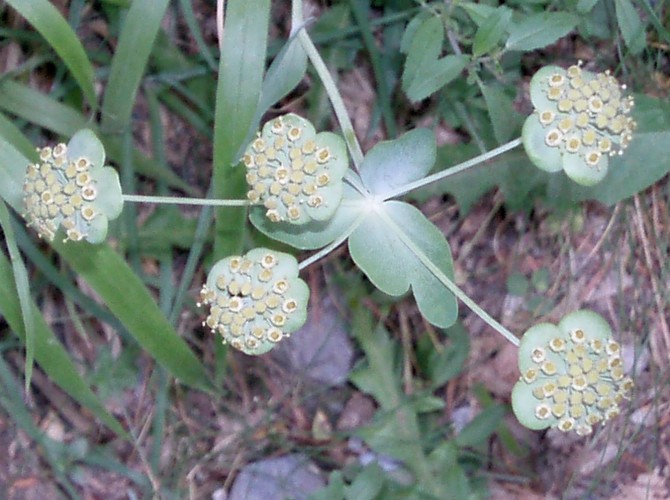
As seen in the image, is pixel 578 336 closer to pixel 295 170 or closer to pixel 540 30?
pixel 295 170

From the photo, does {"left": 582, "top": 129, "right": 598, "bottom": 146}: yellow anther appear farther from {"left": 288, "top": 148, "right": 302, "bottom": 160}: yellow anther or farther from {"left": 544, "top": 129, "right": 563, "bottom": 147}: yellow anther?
{"left": 288, "top": 148, "right": 302, "bottom": 160}: yellow anther

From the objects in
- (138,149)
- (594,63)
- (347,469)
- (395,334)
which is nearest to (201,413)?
(347,469)

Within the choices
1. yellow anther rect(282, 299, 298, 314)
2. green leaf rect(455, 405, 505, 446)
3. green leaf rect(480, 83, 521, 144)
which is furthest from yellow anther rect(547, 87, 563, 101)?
green leaf rect(455, 405, 505, 446)

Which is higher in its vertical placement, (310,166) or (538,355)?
(310,166)

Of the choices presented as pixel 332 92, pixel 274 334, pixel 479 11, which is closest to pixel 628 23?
pixel 479 11

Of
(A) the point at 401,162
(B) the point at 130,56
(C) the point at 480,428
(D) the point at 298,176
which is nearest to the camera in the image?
(D) the point at 298,176

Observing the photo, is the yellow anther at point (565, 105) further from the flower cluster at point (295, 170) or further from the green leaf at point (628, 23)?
the green leaf at point (628, 23)
